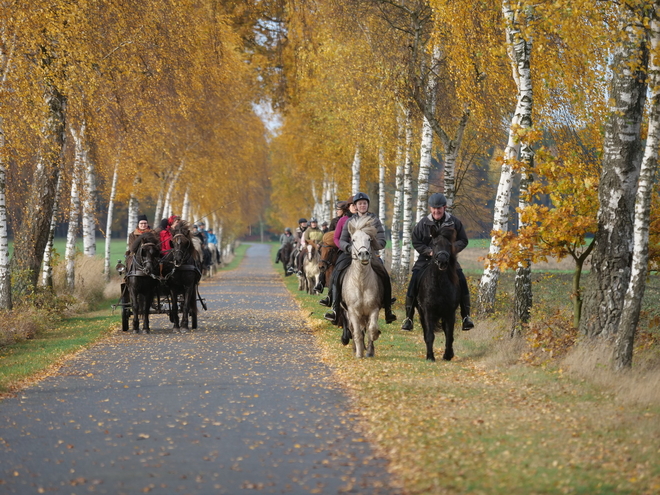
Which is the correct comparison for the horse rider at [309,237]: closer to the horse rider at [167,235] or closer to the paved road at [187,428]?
the horse rider at [167,235]

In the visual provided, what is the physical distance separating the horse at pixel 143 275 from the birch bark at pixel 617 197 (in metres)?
8.75

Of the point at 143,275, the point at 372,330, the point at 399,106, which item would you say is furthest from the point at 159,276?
the point at 399,106

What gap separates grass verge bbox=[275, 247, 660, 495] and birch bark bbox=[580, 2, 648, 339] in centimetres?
117

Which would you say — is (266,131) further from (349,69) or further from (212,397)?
(212,397)

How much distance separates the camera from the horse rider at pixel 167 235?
1789 centimetres

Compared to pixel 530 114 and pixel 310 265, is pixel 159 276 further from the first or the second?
pixel 310 265

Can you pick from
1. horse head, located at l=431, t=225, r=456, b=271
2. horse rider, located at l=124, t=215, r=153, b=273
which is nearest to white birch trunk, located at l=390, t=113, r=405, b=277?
horse rider, located at l=124, t=215, r=153, b=273

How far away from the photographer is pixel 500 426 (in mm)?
8109

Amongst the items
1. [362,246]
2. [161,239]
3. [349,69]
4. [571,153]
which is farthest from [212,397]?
[349,69]

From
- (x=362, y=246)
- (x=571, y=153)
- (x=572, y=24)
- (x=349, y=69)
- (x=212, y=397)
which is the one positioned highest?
(x=349, y=69)

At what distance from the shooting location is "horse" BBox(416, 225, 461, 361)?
12508 millimetres

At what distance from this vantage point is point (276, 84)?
38812mm

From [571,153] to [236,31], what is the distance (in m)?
23.5

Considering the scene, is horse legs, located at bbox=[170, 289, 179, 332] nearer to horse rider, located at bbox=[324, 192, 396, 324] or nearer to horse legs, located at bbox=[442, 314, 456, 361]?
horse rider, located at bbox=[324, 192, 396, 324]
